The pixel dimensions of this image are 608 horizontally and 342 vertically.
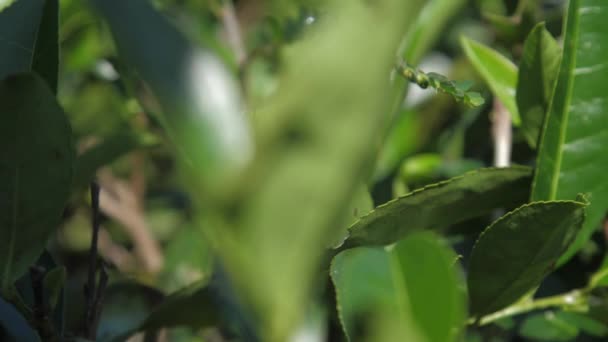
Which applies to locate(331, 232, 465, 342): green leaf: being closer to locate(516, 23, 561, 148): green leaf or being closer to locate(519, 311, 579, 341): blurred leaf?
locate(516, 23, 561, 148): green leaf

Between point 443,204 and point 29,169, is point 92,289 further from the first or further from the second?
point 443,204

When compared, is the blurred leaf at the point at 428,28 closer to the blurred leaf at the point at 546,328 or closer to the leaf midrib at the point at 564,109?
the leaf midrib at the point at 564,109

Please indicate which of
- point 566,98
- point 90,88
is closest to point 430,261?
point 566,98

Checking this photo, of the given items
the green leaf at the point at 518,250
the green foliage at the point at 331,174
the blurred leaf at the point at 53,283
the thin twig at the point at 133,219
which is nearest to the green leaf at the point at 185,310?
the green foliage at the point at 331,174

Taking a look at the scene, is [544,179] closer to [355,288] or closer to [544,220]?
[544,220]

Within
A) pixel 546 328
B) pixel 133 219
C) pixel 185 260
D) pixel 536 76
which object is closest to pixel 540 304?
pixel 546 328
